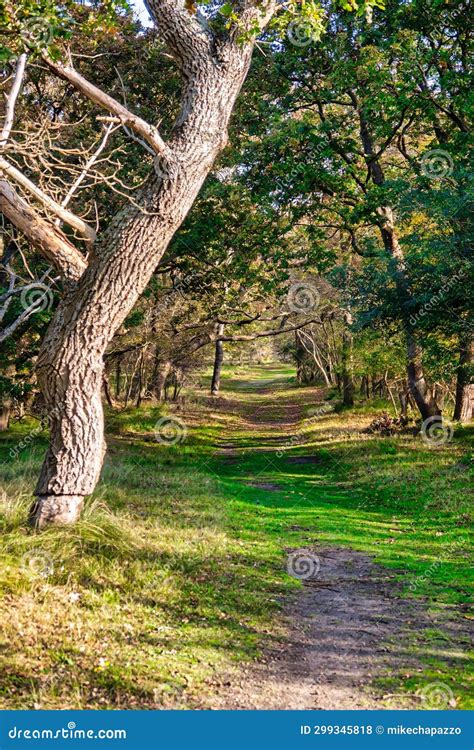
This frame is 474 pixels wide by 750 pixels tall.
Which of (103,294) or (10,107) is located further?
(103,294)

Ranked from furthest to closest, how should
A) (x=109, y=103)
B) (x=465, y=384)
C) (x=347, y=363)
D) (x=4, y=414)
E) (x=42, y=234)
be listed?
(x=347, y=363)
(x=4, y=414)
(x=465, y=384)
(x=42, y=234)
(x=109, y=103)

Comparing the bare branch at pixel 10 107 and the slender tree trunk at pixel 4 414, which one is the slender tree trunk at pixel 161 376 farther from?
the bare branch at pixel 10 107

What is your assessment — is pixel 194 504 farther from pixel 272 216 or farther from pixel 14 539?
pixel 272 216

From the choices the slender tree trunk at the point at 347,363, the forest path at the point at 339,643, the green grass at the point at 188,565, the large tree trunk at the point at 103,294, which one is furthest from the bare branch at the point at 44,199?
the slender tree trunk at the point at 347,363

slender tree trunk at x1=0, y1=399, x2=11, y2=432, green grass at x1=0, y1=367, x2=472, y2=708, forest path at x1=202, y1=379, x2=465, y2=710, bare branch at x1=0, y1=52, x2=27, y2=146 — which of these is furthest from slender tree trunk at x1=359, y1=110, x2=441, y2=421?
bare branch at x1=0, y1=52, x2=27, y2=146

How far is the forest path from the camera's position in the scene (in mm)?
4652

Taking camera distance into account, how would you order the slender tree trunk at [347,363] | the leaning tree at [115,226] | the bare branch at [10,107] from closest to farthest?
1. the bare branch at [10,107]
2. the leaning tree at [115,226]
3. the slender tree trunk at [347,363]

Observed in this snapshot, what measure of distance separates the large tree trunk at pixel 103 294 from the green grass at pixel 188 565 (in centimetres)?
53

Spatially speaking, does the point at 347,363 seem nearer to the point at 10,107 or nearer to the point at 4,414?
the point at 4,414

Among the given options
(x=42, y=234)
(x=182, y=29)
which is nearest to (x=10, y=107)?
(x=42, y=234)

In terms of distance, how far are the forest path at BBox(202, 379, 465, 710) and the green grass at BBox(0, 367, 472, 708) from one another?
0.15 metres

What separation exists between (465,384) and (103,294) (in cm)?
1344

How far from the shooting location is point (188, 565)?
7.16 metres

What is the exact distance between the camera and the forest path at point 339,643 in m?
4.65
